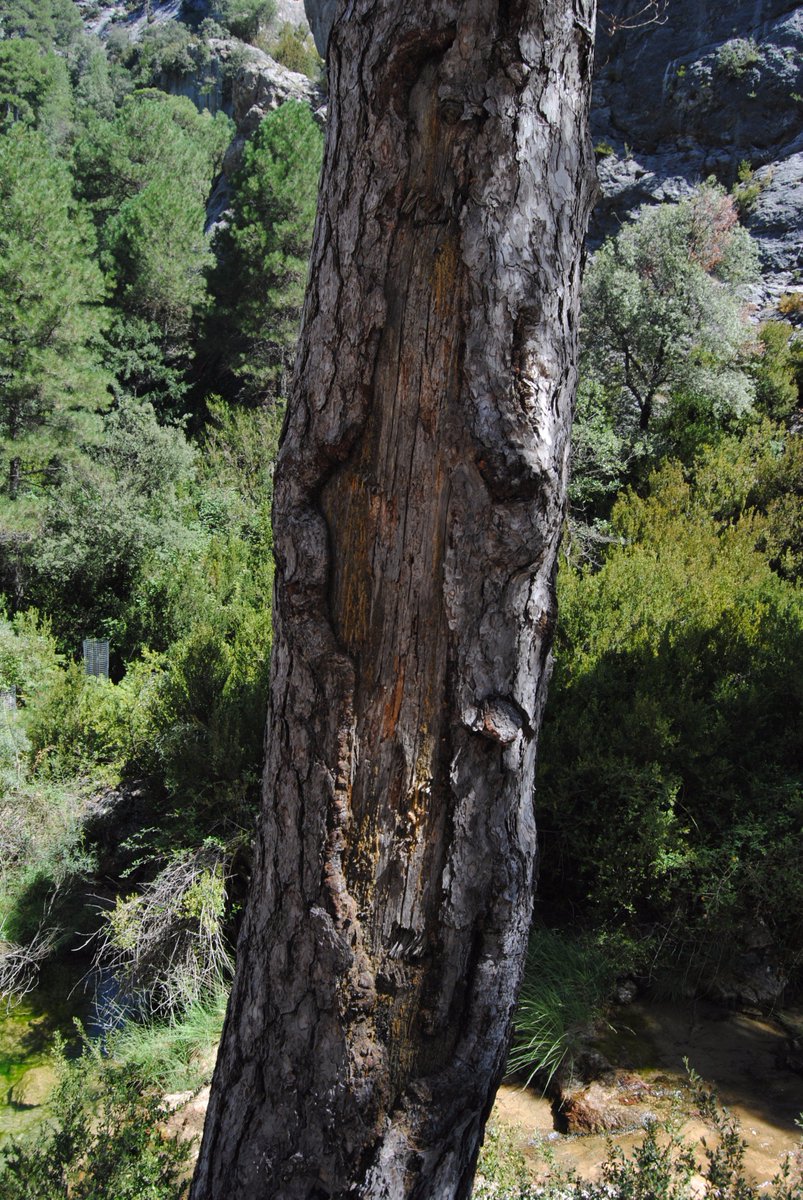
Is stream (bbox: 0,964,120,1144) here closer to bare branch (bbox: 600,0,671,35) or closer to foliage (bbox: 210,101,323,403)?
bare branch (bbox: 600,0,671,35)

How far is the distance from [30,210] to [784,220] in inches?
552

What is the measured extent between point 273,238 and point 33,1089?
46.6ft

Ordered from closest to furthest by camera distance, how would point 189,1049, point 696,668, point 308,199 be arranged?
point 189,1049 < point 696,668 < point 308,199

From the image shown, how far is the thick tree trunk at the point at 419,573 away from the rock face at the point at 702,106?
17.5 metres

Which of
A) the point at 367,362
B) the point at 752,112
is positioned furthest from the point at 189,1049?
the point at 752,112

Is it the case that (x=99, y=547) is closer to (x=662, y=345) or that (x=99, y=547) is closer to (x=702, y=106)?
(x=662, y=345)

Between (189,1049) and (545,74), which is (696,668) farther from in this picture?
(545,74)

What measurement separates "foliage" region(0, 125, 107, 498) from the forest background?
4 centimetres

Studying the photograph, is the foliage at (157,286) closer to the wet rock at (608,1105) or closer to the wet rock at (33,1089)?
the wet rock at (33,1089)

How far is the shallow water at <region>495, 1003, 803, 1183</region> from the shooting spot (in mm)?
2727

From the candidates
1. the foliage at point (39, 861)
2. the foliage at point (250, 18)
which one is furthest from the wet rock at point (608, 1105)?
the foliage at point (250, 18)

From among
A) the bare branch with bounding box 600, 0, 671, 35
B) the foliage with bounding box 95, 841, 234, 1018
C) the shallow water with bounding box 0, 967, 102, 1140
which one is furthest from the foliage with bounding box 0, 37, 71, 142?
the foliage with bounding box 95, 841, 234, 1018

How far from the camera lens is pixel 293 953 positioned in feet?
5.14

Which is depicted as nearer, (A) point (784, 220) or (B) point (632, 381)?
(B) point (632, 381)
